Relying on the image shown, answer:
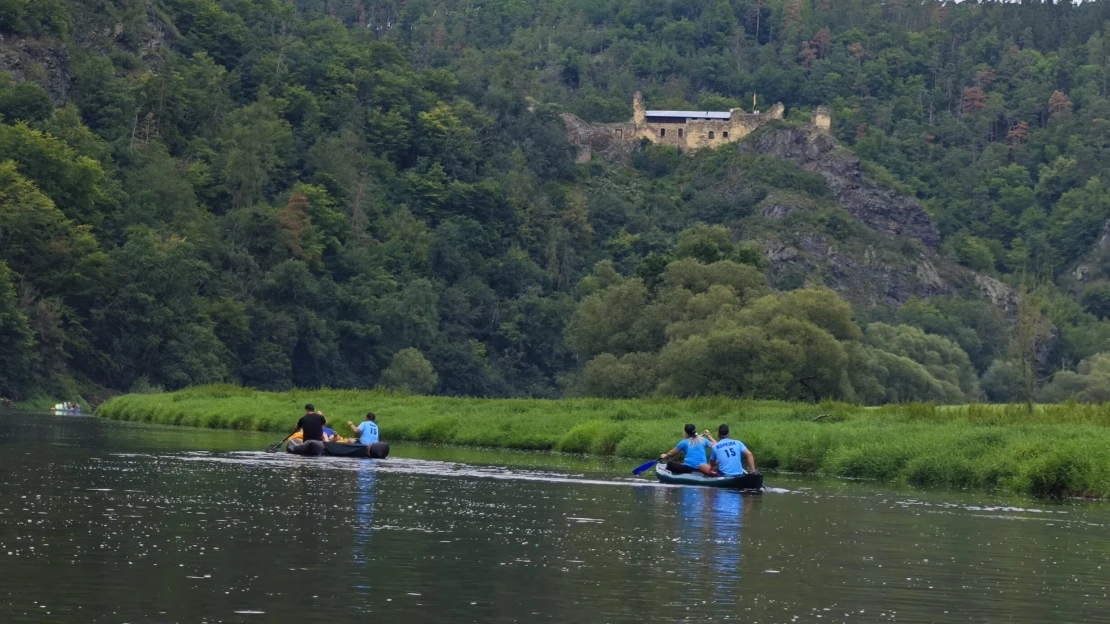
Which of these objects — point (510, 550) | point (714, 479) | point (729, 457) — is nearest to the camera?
point (510, 550)

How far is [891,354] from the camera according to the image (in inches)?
5709

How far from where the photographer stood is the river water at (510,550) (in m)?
23.5

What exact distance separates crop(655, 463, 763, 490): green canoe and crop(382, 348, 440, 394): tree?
355 ft

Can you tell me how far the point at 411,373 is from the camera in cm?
15738

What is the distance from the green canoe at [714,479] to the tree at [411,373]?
108 meters

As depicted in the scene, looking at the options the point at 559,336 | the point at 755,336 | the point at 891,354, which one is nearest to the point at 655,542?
the point at 755,336

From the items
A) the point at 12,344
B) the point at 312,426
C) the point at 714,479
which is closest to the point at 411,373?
the point at 12,344

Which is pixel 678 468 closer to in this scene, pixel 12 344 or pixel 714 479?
pixel 714 479

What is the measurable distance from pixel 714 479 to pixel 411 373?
11312 cm

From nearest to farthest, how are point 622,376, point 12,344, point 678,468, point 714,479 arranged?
1. point 714,479
2. point 678,468
3. point 622,376
4. point 12,344

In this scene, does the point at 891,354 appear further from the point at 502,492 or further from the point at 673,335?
the point at 502,492

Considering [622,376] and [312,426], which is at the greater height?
[622,376]

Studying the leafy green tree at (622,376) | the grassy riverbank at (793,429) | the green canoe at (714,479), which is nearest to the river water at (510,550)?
the green canoe at (714,479)

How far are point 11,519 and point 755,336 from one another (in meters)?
64.6
